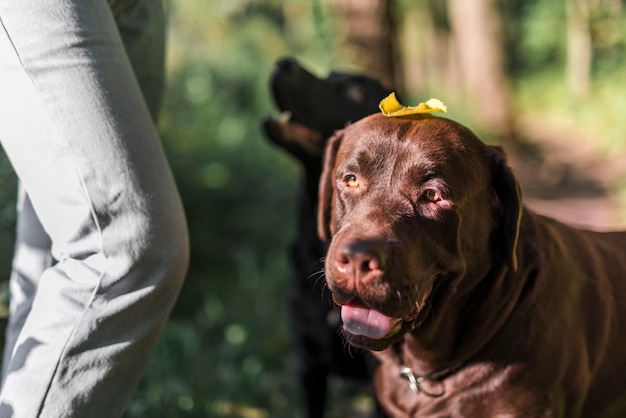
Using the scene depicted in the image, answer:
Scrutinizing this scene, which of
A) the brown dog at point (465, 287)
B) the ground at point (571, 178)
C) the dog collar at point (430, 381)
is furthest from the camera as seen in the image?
the ground at point (571, 178)

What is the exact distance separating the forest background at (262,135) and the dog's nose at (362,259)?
5.33 ft

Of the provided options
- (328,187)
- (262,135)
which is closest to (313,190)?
(328,187)

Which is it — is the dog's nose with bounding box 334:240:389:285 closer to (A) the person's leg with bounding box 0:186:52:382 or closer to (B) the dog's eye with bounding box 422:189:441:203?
(B) the dog's eye with bounding box 422:189:441:203

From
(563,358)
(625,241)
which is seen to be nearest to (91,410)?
(563,358)

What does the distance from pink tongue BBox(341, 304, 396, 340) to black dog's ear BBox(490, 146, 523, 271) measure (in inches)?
18.2

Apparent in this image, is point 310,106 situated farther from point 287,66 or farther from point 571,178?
point 571,178

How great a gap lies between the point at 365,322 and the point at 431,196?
431 mm

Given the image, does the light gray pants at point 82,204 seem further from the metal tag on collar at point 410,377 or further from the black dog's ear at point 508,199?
the black dog's ear at point 508,199

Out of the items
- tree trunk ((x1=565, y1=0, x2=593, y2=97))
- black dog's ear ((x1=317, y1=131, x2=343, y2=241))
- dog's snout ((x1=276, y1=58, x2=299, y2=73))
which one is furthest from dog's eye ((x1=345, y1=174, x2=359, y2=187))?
tree trunk ((x1=565, y1=0, x2=593, y2=97))

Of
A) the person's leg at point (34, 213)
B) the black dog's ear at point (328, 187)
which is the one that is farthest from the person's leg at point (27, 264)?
the black dog's ear at point (328, 187)

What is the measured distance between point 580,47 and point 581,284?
15.0 m

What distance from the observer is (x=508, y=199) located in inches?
97.6

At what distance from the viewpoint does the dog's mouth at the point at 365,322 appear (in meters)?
2.29

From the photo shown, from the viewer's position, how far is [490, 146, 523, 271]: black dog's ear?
95.7 inches
